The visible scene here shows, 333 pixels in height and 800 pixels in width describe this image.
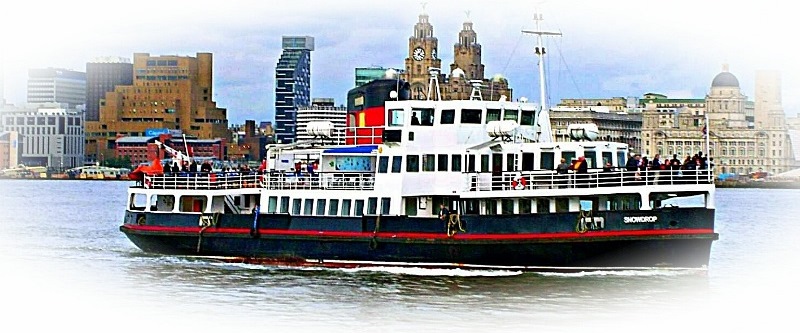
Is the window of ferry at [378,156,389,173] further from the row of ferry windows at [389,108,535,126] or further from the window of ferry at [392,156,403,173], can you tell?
the row of ferry windows at [389,108,535,126]

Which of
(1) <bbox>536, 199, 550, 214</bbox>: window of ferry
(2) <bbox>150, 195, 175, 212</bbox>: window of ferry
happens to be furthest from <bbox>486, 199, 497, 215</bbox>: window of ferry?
(2) <bbox>150, 195, 175, 212</bbox>: window of ferry

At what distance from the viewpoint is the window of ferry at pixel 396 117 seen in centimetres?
3766

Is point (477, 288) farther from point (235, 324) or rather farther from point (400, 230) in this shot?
point (235, 324)

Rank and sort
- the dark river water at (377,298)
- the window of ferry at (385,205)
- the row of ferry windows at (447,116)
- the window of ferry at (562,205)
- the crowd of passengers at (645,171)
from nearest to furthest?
the dark river water at (377,298) < the crowd of passengers at (645,171) < the window of ferry at (562,205) < the window of ferry at (385,205) < the row of ferry windows at (447,116)

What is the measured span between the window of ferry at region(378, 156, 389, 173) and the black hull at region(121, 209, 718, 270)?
1.46 metres

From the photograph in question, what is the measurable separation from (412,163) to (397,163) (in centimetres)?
46

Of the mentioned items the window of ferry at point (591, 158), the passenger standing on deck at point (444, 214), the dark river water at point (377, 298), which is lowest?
the dark river water at point (377, 298)

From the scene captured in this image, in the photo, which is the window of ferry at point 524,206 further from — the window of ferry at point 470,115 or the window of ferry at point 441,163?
the window of ferry at point 470,115

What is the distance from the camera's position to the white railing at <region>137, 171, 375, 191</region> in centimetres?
3784

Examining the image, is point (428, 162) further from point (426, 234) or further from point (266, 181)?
point (266, 181)

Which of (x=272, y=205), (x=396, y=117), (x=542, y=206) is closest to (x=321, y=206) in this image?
(x=272, y=205)

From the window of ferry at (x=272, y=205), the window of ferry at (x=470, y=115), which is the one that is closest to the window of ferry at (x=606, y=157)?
the window of ferry at (x=470, y=115)

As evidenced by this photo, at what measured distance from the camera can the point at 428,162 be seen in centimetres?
3653

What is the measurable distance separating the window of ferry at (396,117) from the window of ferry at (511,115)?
2968 mm
